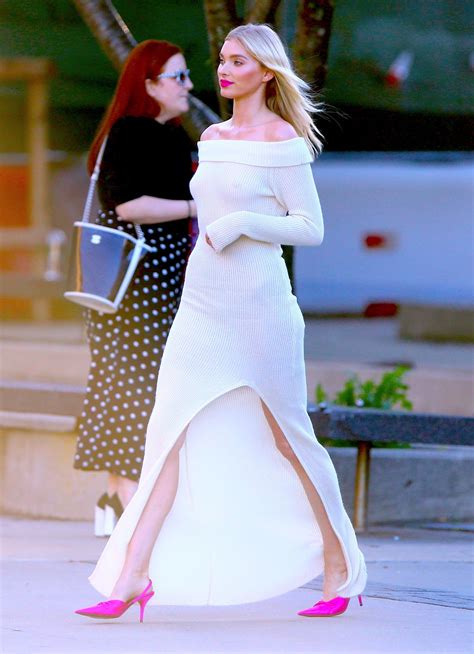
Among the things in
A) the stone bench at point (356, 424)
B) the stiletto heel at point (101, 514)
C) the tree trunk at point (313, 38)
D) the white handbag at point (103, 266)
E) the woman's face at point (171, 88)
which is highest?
the tree trunk at point (313, 38)

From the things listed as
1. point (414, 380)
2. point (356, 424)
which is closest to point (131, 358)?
point (356, 424)

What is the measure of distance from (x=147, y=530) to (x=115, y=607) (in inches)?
9.4

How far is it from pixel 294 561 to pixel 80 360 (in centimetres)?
542

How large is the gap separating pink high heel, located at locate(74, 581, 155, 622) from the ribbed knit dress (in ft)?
0.18

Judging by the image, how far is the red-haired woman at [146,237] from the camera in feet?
19.6

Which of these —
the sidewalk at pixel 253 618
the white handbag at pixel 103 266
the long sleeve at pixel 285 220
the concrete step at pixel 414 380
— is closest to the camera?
the sidewalk at pixel 253 618

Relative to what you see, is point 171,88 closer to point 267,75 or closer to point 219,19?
point 219,19

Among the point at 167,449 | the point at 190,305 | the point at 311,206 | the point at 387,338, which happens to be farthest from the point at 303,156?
the point at 387,338

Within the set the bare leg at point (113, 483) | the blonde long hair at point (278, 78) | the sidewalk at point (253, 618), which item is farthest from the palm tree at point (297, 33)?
the blonde long hair at point (278, 78)

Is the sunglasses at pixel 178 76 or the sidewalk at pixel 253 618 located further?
the sunglasses at pixel 178 76

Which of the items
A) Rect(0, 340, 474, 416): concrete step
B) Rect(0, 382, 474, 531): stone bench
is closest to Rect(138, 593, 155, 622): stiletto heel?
Rect(0, 382, 474, 531): stone bench

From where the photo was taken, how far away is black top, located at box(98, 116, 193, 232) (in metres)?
5.98

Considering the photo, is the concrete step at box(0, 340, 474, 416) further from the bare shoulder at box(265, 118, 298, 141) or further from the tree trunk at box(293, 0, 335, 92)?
the bare shoulder at box(265, 118, 298, 141)

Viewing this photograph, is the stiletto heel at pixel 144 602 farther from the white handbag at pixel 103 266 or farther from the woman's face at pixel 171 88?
the woman's face at pixel 171 88
